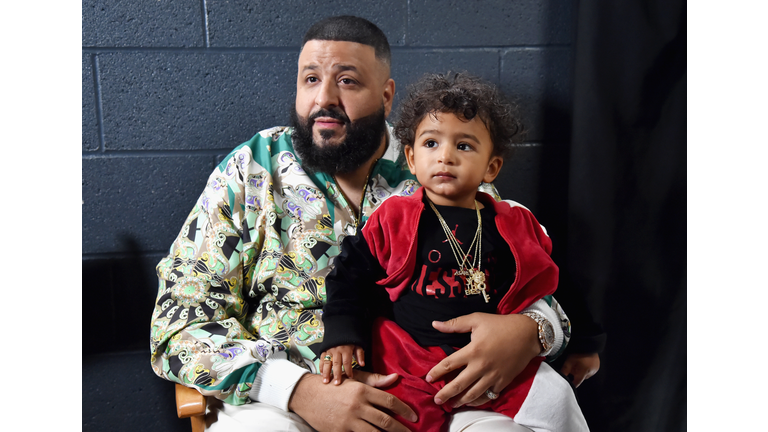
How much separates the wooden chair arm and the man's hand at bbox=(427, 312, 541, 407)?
563 mm

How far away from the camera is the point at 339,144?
4.50ft

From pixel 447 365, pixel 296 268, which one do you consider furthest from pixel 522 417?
pixel 296 268

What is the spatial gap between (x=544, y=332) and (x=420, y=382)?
34cm

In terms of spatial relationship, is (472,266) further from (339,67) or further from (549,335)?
(339,67)

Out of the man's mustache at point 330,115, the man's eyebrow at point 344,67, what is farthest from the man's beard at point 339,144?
the man's eyebrow at point 344,67

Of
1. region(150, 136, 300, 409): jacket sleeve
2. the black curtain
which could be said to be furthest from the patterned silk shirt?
the black curtain

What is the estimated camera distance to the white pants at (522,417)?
1066 millimetres

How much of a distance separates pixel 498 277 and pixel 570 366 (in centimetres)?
45

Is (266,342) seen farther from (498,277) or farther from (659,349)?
(659,349)

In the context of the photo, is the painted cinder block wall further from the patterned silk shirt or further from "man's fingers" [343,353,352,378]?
"man's fingers" [343,353,352,378]

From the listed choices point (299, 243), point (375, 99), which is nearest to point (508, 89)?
point (375, 99)

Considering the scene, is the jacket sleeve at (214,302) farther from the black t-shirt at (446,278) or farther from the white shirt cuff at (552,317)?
the white shirt cuff at (552,317)

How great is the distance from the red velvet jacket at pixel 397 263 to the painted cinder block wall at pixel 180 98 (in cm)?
59

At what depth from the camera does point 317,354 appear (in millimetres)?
1265
